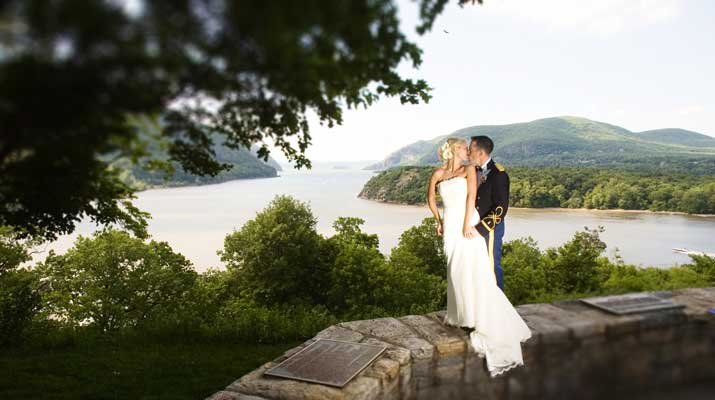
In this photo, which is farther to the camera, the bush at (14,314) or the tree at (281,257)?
the tree at (281,257)

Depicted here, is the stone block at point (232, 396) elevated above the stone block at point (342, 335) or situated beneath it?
situated beneath

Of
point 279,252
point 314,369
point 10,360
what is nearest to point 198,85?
point 314,369

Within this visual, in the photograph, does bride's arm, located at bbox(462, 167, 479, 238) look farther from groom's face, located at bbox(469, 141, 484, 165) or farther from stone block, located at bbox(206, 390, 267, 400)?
stone block, located at bbox(206, 390, 267, 400)

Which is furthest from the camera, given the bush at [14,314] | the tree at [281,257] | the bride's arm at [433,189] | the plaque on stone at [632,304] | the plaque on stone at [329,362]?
the tree at [281,257]

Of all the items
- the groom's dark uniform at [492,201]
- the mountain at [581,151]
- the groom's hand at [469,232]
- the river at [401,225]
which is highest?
the mountain at [581,151]

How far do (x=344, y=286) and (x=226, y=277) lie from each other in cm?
713

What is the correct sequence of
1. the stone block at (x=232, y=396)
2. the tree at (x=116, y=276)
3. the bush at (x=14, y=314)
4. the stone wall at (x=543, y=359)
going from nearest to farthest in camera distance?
the stone block at (x=232, y=396) < the stone wall at (x=543, y=359) < the bush at (x=14, y=314) < the tree at (x=116, y=276)

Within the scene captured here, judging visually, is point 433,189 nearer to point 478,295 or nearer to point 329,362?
point 478,295

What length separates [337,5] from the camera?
136 cm

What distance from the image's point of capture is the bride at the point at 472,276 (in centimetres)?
471

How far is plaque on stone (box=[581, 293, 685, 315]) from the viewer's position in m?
5.75

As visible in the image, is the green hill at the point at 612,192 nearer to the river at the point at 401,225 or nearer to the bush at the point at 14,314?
the river at the point at 401,225

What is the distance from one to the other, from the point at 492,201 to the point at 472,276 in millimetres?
1064

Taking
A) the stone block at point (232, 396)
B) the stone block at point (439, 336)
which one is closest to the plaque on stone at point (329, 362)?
the stone block at point (232, 396)
